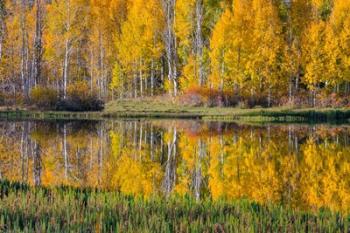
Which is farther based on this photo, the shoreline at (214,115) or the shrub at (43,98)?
the shrub at (43,98)

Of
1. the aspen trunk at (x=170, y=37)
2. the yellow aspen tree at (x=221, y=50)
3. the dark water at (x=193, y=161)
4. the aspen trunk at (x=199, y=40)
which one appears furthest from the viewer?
the aspen trunk at (x=170, y=37)

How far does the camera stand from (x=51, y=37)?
181 feet

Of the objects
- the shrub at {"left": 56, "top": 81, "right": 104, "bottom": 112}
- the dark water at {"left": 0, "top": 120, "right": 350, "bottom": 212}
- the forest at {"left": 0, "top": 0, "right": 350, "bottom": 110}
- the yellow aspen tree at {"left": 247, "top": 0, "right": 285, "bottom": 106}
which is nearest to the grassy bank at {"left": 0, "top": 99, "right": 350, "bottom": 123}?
the shrub at {"left": 56, "top": 81, "right": 104, "bottom": 112}

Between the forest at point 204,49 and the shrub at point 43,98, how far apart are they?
7 cm

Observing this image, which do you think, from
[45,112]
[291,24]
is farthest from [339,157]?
[291,24]

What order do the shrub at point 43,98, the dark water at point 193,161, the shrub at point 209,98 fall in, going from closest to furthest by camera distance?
the dark water at point 193,161, the shrub at point 43,98, the shrub at point 209,98

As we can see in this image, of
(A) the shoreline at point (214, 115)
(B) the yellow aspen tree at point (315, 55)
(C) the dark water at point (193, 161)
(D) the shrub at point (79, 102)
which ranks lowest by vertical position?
(C) the dark water at point (193, 161)

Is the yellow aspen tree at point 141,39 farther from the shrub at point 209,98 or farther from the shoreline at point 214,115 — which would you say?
the shoreline at point 214,115

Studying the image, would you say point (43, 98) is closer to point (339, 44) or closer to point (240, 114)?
point (240, 114)

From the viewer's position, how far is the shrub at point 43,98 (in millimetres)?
40938

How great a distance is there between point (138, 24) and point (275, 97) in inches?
564

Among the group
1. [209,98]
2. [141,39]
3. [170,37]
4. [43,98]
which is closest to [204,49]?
[170,37]

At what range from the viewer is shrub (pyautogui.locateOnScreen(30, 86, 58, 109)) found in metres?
40.9

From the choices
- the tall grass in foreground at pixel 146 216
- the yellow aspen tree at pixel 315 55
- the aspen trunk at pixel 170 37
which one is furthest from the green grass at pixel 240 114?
the tall grass in foreground at pixel 146 216
